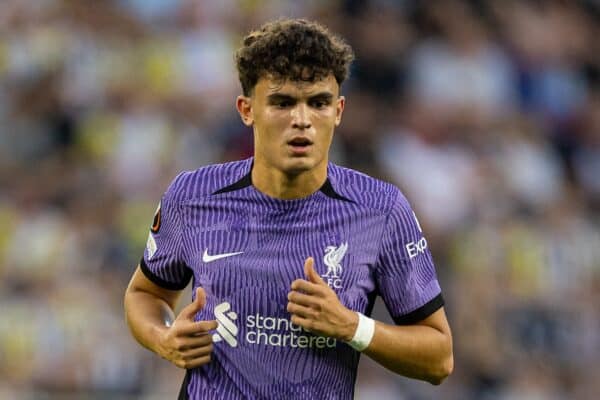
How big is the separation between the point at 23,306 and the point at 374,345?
5.62 m

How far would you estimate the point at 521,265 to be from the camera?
34.7 feet

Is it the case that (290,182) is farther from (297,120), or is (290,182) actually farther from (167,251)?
(167,251)

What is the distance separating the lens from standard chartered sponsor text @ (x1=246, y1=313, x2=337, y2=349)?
4.88 meters

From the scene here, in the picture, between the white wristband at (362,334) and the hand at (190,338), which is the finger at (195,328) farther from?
the white wristband at (362,334)

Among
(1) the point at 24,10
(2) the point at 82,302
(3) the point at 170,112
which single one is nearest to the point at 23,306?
(2) the point at 82,302

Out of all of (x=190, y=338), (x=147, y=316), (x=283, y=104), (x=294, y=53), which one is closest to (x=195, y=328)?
(x=190, y=338)

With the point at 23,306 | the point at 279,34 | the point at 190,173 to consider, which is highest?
the point at 279,34

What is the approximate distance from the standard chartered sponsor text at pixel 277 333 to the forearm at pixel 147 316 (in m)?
0.40

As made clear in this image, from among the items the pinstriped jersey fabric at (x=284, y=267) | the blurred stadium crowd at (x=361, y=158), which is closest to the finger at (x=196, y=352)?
the pinstriped jersey fabric at (x=284, y=267)

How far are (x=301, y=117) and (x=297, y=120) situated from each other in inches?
0.7

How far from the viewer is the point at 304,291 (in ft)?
15.4

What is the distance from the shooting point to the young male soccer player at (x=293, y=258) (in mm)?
4879

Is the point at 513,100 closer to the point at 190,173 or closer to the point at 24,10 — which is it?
the point at 24,10

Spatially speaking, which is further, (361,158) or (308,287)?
(361,158)
